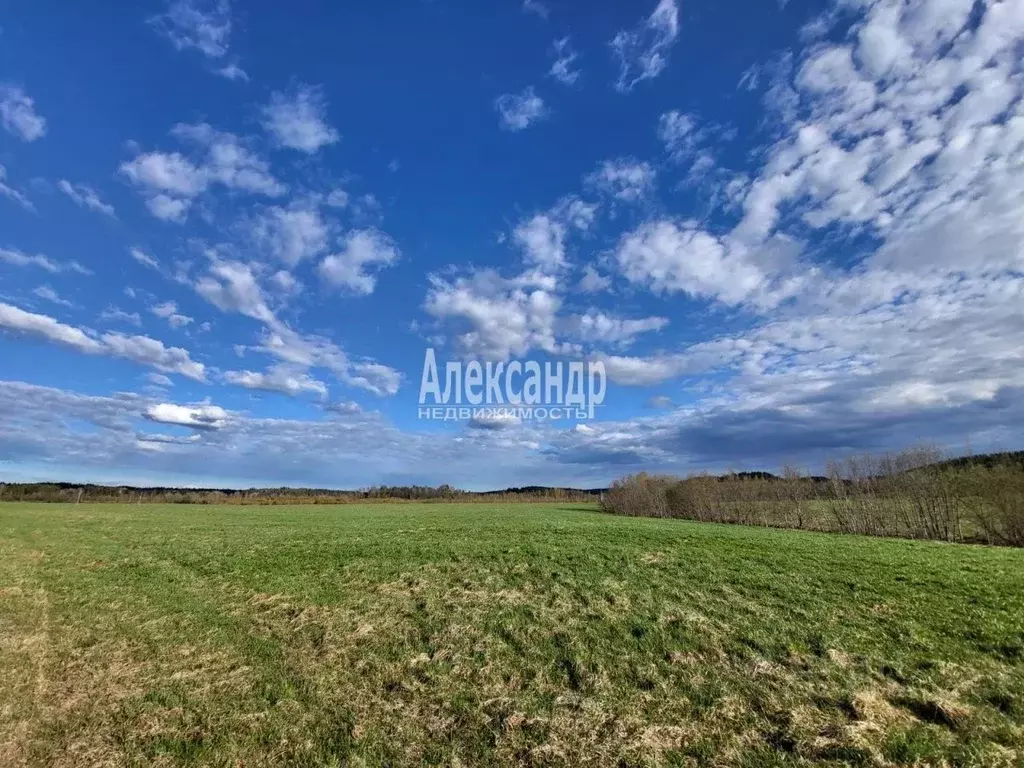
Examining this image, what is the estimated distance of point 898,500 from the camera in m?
39.8

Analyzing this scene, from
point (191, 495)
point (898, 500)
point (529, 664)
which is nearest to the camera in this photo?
point (529, 664)

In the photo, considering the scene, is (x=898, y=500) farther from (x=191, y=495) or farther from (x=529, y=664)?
(x=191, y=495)

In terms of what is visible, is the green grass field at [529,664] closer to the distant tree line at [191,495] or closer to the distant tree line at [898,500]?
the distant tree line at [898,500]

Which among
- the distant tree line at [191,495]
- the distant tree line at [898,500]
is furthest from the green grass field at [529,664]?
the distant tree line at [191,495]

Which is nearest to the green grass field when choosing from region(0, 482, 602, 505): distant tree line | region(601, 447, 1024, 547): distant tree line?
region(601, 447, 1024, 547): distant tree line

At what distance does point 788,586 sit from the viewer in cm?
1250

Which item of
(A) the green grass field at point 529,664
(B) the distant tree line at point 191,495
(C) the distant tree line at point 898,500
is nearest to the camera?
(A) the green grass field at point 529,664

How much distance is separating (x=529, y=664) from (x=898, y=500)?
139ft

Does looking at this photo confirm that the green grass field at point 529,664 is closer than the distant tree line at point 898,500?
Yes

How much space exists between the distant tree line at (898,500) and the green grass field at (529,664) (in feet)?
79.9

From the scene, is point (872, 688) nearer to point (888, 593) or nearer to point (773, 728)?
point (773, 728)

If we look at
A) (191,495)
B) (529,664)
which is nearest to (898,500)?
(529,664)

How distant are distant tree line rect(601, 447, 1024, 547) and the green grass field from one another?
24.4 metres

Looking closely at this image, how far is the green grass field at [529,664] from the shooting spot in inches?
267
